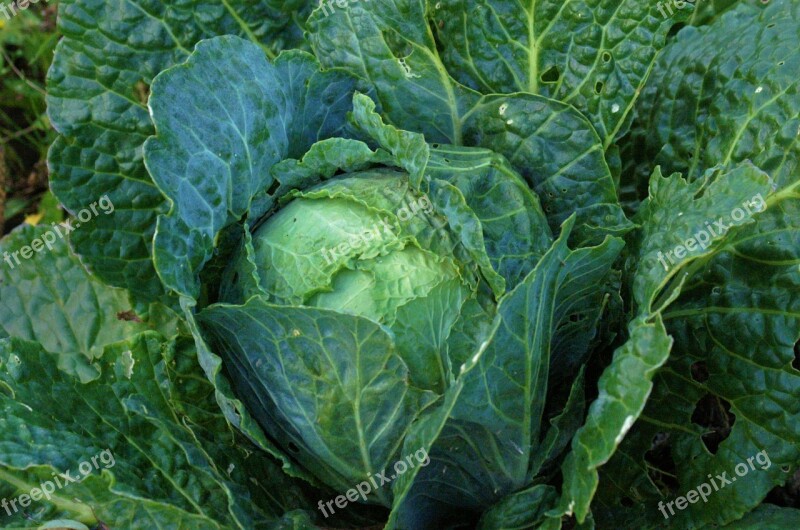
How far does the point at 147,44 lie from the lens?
2.67 metres

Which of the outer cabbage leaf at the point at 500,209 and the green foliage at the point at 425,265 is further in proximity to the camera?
the outer cabbage leaf at the point at 500,209

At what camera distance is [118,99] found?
269 centimetres

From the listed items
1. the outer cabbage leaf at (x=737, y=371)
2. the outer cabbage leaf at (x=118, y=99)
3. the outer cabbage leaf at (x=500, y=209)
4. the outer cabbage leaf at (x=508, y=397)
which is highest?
the outer cabbage leaf at (x=118, y=99)

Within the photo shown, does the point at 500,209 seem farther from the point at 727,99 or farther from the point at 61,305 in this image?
the point at 61,305

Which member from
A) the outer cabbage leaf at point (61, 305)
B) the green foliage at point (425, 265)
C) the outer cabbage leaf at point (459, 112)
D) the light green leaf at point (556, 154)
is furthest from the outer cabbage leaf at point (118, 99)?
the light green leaf at point (556, 154)

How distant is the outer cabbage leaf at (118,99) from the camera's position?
2.59 meters

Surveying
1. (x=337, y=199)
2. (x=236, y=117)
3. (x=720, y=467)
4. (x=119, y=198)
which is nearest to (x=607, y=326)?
(x=720, y=467)

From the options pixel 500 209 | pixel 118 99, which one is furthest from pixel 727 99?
pixel 118 99

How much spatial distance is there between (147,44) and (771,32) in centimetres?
200

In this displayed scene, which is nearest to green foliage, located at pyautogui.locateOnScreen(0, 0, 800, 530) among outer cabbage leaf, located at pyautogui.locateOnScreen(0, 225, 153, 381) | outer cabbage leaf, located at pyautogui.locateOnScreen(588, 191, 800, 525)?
outer cabbage leaf, located at pyautogui.locateOnScreen(588, 191, 800, 525)

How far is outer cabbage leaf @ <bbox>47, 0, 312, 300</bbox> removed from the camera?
2.59 meters

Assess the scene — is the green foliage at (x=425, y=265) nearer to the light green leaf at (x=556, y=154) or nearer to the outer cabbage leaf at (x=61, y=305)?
the light green leaf at (x=556, y=154)

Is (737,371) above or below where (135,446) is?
below

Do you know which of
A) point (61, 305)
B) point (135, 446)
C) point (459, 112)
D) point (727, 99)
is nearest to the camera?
point (135, 446)
